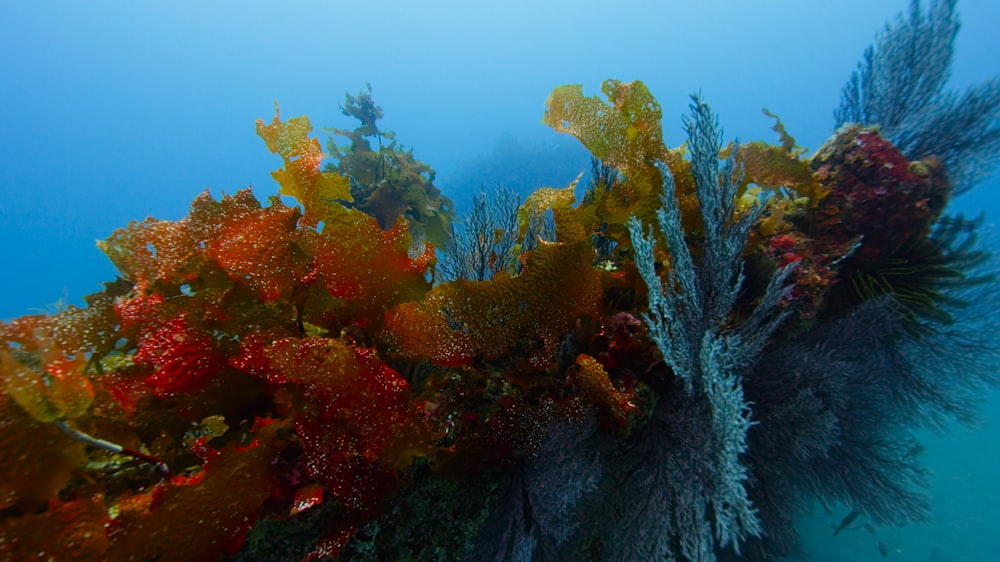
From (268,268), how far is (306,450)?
66 cm

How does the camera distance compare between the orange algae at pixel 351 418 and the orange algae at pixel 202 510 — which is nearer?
the orange algae at pixel 202 510

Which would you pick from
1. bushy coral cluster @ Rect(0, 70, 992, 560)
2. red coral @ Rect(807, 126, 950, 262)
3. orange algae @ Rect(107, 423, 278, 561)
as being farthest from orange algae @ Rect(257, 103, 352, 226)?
red coral @ Rect(807, 126, 950, 262)

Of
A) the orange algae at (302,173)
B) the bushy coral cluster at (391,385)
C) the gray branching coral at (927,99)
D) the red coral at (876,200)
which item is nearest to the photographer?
the bushy coral cluster at (391,385)

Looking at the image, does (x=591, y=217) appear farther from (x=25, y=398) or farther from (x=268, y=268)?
(x=25, y=398)

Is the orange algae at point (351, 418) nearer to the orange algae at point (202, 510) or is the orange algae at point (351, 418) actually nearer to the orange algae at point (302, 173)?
the orange algae at point (202, 510)

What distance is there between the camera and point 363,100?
22.2ft

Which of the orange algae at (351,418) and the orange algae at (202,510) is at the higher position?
the orange algae at (351,418)

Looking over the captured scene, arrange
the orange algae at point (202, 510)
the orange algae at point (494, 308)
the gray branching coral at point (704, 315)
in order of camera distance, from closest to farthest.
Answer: the orange algae at point (202, 510), the gray branching coral at point (704, 315), the orange algae at point (494, 308)

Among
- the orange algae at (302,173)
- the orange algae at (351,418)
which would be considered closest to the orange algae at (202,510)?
the orange algae at (351,418)

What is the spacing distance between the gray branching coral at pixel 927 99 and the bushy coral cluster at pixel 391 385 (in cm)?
199

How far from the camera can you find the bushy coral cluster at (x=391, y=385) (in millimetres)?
1206

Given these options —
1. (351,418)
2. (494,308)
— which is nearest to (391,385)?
(351,418)

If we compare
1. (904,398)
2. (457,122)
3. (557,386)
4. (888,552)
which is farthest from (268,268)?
(457,122)

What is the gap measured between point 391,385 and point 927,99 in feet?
13.8
